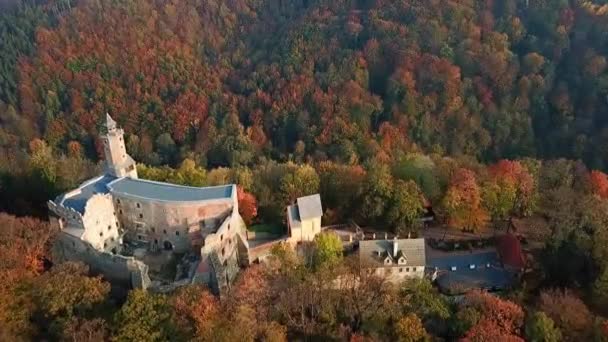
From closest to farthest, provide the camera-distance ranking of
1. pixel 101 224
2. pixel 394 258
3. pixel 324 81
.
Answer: pixel 101 224 < pixel 394 258 < pixel 324 81

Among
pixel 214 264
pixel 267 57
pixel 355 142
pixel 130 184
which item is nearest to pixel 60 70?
pixel 267 57

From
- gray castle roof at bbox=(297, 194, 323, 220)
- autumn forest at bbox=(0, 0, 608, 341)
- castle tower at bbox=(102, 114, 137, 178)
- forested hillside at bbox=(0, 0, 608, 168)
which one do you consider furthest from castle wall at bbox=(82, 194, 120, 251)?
forested hillside at bbox=(0, 0, 608, 168)

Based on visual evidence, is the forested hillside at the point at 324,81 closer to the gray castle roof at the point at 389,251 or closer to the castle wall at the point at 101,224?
the gray castle roof at the point at 389,251

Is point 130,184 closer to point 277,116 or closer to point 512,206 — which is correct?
point 512,206

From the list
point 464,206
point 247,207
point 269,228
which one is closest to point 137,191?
point 247,207

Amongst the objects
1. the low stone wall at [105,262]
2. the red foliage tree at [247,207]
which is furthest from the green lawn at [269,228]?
the low stone wall at [105,262]

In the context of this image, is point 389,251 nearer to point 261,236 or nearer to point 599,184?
point 261,236
